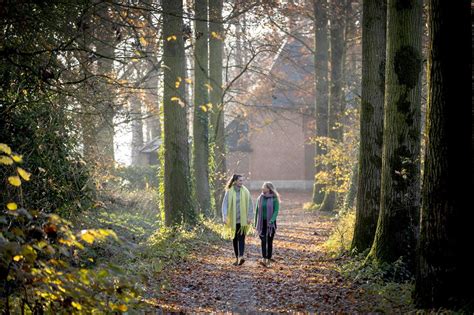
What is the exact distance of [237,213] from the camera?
14.5 m

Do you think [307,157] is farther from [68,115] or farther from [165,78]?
[68,115]

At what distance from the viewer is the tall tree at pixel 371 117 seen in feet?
43.1

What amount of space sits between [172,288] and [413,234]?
4.31 meters

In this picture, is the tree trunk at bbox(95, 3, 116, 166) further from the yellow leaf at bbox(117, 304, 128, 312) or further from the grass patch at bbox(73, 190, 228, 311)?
the yellow leaf at bbox(117, 304, 128, 312)

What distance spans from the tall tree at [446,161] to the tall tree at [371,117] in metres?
5.05

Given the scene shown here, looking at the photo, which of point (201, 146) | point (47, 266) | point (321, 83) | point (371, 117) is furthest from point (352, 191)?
point (47, 266)

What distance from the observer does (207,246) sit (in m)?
17.0

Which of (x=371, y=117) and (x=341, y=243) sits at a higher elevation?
(x=371, y=117)

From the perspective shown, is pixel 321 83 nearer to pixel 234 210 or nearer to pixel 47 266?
pixel 234 210

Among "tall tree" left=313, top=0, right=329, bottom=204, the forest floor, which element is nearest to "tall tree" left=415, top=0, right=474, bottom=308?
the forest floor

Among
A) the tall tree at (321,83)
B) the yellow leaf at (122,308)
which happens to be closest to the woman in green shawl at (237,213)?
the yellow leaf at (122,308)

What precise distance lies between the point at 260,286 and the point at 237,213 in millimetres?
3093

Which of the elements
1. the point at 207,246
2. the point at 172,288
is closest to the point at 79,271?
the point at 172,288

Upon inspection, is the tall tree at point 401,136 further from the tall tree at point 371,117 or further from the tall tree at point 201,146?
the tall tree at point 201,146
